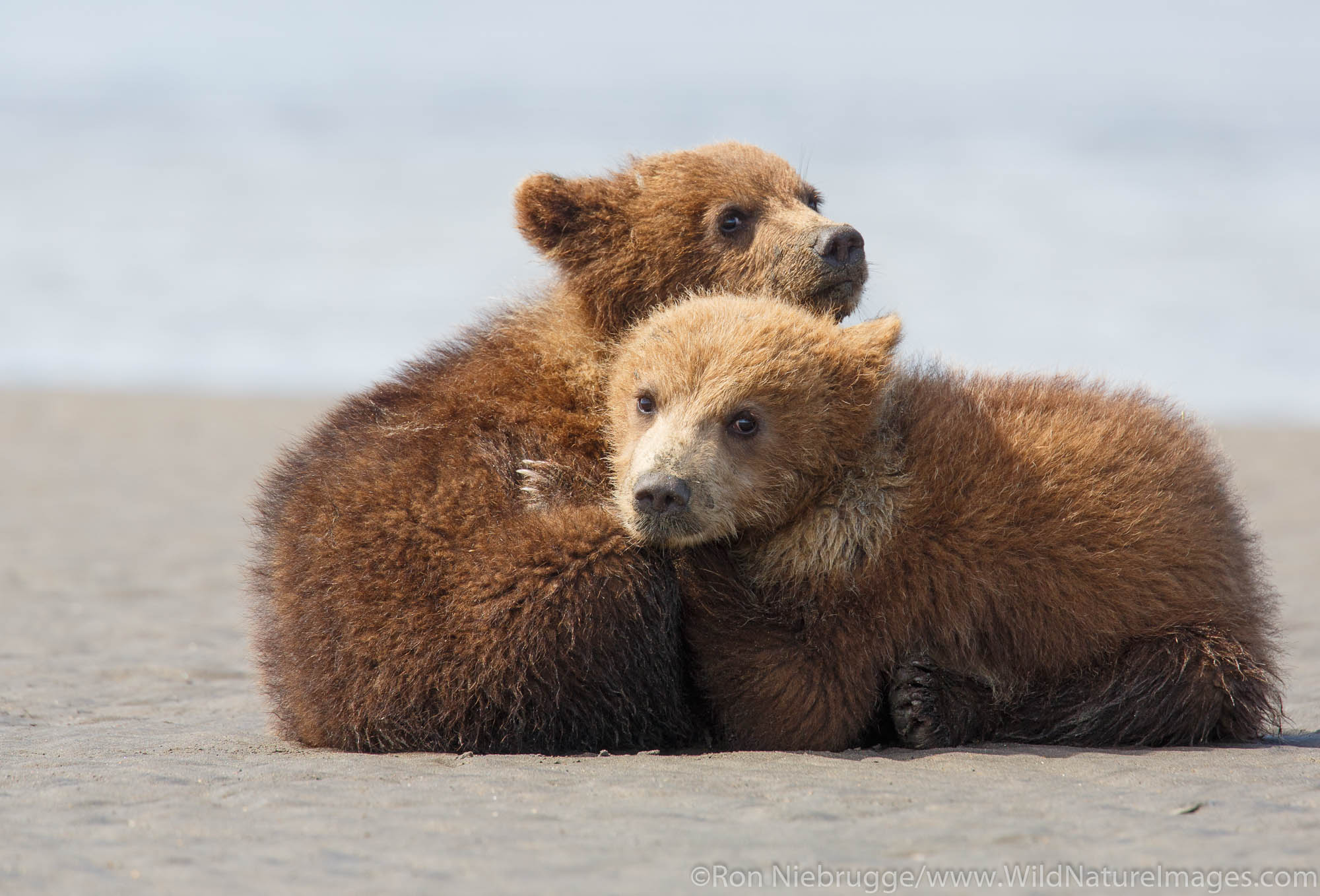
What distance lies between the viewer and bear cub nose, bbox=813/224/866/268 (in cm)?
702

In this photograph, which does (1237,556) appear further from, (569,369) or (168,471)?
(168,471)

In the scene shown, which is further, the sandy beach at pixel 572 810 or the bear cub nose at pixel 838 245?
the bear cub nose at pixel 838 245

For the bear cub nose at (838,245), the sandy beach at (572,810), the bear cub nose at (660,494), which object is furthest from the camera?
the bear cub nose at (838,245)

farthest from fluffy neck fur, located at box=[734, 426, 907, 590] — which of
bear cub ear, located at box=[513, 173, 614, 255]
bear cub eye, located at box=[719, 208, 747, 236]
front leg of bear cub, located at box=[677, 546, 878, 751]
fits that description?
bear cub ear, located at box=[513, 173, 614, 255]

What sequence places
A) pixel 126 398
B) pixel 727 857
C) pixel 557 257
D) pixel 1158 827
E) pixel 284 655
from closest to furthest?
pixel 727 857
pixel 1158 827
pixel 284 655
pixel 557 257
pixel 126 398

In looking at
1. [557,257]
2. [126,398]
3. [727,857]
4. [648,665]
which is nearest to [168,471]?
[126,398]

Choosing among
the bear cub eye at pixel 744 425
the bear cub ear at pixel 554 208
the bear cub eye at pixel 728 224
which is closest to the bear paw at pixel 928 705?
the bear cub eye at pixel 744 425

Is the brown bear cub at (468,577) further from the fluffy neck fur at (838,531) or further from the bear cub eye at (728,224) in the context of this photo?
the bear cub eye at (728,224)

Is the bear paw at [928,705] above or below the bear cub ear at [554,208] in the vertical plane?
below

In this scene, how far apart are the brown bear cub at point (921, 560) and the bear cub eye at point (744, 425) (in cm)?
1

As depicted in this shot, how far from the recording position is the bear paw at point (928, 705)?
5691 millimetres

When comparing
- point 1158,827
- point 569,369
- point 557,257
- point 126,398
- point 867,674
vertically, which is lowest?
point 1158,827

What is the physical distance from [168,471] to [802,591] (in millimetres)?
20261

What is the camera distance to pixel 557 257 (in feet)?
23.9
